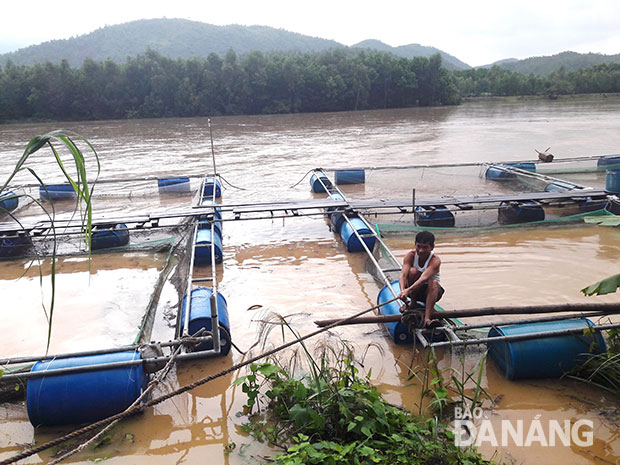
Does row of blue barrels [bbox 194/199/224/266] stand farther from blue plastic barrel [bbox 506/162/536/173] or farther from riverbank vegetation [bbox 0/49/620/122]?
riverbank vegetation [bbox 0/49/620/122]

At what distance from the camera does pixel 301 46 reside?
156m

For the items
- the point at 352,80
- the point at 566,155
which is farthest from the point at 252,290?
the point at 352,80

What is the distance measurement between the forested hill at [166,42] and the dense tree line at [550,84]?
76452 mm

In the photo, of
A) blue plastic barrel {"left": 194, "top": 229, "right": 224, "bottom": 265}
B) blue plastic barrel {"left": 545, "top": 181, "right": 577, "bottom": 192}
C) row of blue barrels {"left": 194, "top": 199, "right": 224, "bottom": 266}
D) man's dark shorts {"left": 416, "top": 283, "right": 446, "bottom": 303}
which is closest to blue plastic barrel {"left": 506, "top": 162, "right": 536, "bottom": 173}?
blue plastic barrel {"left": 545, "top": 181, "right": 577, "bottom": 192}

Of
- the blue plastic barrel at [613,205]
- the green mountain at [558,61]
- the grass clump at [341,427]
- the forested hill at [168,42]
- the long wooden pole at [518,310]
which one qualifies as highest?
the forested hill at [168,42]

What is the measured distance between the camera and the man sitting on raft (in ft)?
14.2

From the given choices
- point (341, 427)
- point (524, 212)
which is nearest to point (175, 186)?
point (524, 212)

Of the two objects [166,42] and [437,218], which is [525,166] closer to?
[437,218]

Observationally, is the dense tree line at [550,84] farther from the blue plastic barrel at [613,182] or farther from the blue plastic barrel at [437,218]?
the blue plastic barrel at [437,218]

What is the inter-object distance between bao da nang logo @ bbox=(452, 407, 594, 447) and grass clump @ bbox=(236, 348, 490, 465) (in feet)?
0.89

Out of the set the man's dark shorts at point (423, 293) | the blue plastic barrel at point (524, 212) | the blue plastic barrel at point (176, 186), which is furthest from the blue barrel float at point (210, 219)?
the blue plastic barrel at point (524, 212)

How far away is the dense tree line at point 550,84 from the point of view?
2186 inches

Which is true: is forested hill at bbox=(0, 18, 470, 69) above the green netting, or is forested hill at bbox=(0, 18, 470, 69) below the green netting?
above

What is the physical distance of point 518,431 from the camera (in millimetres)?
3662
